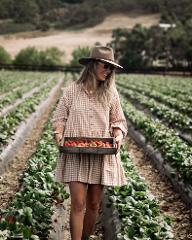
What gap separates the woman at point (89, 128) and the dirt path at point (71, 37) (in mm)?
115968

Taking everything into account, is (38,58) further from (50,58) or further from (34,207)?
(34,207)

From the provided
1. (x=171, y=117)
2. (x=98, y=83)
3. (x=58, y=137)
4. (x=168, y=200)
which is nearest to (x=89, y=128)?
(x=58, y=137)

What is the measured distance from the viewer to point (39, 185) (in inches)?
293

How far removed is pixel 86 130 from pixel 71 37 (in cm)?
15515

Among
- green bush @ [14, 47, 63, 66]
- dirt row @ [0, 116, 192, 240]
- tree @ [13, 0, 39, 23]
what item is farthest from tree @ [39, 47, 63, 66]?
dirt row @ [0, 116, 192, 240]

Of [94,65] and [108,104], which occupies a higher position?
[94,65]

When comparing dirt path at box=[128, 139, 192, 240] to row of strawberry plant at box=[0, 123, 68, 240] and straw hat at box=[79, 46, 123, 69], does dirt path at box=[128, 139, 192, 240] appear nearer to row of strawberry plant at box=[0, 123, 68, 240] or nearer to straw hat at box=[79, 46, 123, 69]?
row of strawberry plant at box=[0, 123, 68, 240]

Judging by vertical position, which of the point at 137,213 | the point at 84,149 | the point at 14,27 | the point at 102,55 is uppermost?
the point at 102,55

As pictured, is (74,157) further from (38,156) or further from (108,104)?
(38,156)

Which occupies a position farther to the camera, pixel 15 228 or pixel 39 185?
pixel 39 185

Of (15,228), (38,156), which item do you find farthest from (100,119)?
(38,156)

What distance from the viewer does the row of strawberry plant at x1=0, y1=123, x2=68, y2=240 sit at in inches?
215

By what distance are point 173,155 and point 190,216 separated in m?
2.15

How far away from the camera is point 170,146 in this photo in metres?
10.7
